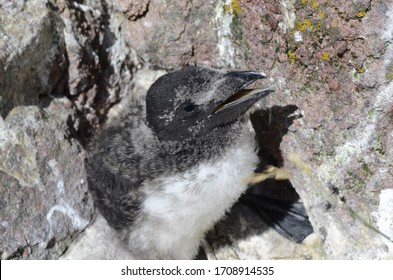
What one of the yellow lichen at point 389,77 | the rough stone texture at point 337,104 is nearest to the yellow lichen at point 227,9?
the rough stone texture at point 337,104

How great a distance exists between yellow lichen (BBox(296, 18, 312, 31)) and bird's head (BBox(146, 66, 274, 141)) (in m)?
0.39

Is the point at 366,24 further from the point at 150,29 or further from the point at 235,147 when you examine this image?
the point at 150,29

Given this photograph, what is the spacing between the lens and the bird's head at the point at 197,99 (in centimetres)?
383

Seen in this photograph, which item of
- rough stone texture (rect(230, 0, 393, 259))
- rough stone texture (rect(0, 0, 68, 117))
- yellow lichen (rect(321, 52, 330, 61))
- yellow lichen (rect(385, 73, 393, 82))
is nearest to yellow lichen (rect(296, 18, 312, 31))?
rough stone texture (rect(230, 0, 393, 259))

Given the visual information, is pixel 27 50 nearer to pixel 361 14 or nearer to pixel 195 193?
pixel 195 193

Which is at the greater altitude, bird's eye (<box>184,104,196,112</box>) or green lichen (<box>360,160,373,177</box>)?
bird's eye (<box>184,104,196,112</box>)

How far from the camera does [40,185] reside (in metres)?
4.37

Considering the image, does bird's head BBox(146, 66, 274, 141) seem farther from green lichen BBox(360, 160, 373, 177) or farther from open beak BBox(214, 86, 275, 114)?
green lichen BBox(360, 160, 373, 177)

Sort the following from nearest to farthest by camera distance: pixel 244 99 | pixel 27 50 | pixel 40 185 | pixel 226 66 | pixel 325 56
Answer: pixel 325 56 → pixel 244 99 → pixel 27 50 → pixel 40 185 → pixel 226 66

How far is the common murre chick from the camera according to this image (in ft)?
12.7

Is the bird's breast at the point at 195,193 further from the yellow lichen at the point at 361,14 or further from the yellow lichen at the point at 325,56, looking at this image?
the yellow lichen at the point at 361,14

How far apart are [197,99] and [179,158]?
0.44 metres

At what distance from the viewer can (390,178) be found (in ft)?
12.0

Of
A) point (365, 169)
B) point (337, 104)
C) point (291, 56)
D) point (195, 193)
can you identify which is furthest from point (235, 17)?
point (365, 169)
